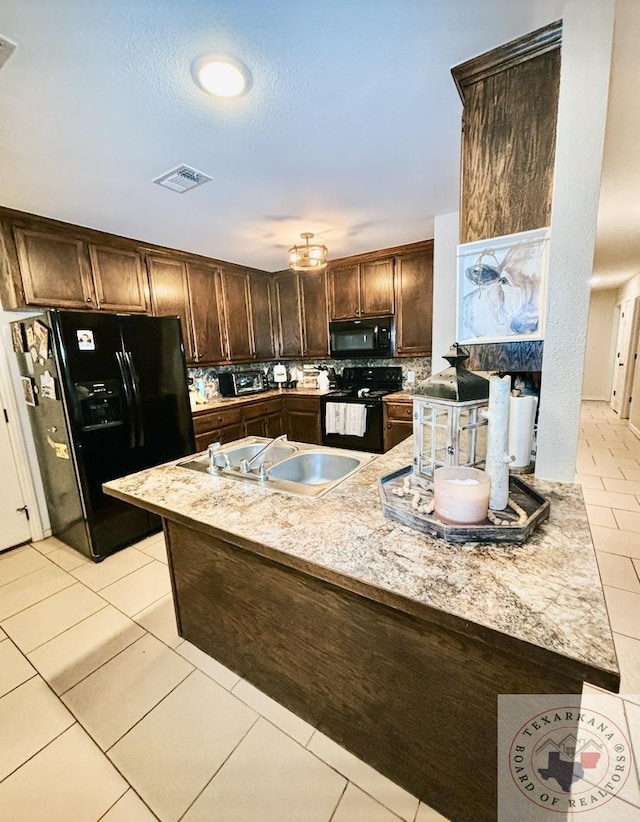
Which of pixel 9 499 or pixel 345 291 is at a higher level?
pixel 345 291

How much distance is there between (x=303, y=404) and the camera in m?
4.20

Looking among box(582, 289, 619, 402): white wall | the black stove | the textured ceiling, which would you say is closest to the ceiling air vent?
the textured ceiling

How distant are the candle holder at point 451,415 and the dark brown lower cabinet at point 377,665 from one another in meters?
0.51

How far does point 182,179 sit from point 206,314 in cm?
175

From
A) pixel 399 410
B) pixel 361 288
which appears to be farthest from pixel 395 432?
pixel 361 288

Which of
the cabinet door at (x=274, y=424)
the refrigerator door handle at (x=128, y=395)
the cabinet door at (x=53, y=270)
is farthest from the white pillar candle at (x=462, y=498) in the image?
the cabinet door at (x=274, y=424)

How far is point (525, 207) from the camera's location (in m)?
1.23

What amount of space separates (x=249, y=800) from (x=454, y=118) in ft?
9.24

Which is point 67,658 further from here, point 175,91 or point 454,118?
point 454,118

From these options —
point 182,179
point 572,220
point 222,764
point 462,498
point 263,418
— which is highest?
point 182,179

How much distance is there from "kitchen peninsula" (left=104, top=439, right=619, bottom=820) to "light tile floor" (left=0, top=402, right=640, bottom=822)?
0.36ft

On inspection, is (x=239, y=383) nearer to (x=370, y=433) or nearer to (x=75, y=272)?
(x=370, y=433)

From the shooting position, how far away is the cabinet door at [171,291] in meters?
3.23

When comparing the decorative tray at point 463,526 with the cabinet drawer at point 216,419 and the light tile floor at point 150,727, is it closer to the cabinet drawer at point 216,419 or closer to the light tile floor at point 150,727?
the light tile floor at point 150,727
